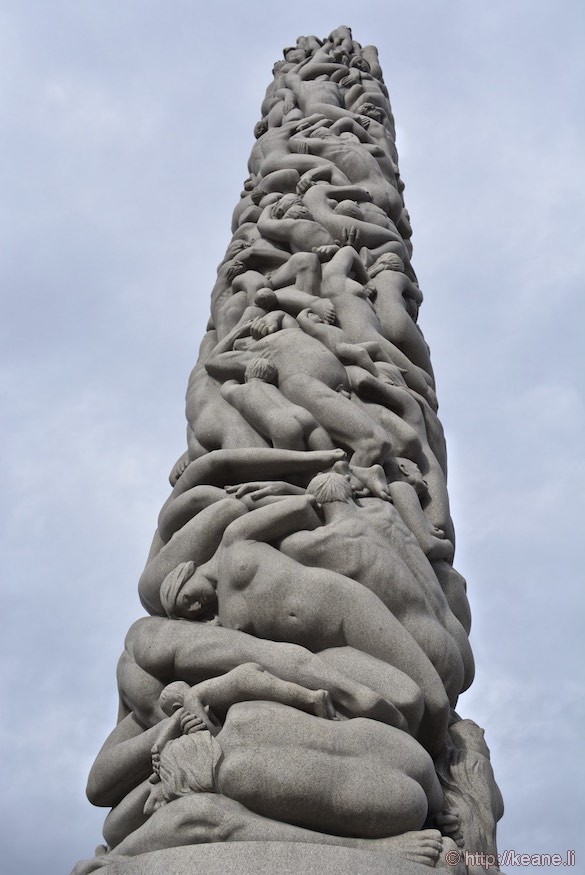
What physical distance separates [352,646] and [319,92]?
24.5 feet

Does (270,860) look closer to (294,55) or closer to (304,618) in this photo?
(304,618)

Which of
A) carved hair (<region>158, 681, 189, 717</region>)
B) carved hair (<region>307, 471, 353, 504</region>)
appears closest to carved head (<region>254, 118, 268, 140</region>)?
carved hair (<region>307, 471, 353, 504</region>)

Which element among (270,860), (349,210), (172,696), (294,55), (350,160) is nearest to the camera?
(270,860)

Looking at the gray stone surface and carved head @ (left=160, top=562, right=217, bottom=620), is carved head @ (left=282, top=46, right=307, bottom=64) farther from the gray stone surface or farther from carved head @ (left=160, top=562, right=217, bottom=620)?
→ carved head @ (left=160, top=562, right=217, bottom=620)

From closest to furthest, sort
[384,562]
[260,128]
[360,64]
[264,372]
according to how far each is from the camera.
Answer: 1. [384,562]
2. [264,372]
3. [260,128]
4. [360,64]

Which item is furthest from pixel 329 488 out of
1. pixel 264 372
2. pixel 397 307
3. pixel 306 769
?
pixel 397 307

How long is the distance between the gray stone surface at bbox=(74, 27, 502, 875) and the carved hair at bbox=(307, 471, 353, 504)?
0.4 inches

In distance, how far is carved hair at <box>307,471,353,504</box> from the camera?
4863mm

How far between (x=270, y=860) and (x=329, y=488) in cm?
196

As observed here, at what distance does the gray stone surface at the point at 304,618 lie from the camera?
3580mm

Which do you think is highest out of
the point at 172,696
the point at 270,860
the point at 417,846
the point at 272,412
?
the point at 272,412

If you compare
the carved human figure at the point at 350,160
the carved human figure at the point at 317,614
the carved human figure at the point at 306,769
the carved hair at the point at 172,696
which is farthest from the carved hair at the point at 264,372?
the carved human figure at the point at 350,160

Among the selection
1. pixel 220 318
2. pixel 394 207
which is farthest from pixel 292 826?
pixel 394 207

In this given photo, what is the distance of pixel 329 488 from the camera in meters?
4.88
